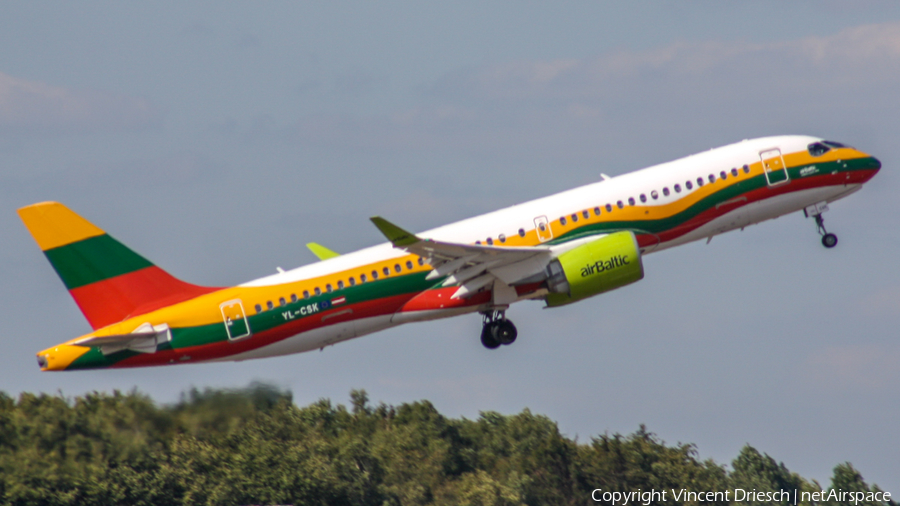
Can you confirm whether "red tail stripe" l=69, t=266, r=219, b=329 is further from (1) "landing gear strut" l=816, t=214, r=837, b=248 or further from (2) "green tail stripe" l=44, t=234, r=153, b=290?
(1) "landing gear strut" l=816, t=214, r=837, b=248

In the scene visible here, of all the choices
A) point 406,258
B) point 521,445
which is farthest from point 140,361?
point 521,445

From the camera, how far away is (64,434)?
45438 millimetres

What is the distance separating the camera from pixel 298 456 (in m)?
58.2

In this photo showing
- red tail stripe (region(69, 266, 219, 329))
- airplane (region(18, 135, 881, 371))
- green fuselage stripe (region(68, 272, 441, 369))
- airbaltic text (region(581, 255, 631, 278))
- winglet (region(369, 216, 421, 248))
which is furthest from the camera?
red tail stripe (region(69, 266, 219, 329))

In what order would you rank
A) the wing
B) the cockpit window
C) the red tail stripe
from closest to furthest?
the wing < the red tail stripe < the cockpit window

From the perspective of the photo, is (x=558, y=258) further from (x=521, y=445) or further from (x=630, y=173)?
(x=521, y=445)

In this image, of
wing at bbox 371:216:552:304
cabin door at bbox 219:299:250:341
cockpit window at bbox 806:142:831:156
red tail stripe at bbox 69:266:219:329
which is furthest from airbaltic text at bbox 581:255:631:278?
red tail stripe at bbox 69:266:219:329

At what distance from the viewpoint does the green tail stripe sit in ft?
144

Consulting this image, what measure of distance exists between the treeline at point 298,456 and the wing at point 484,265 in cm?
853

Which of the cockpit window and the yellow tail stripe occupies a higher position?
the yellow tail stripe

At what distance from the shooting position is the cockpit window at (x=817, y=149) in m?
45.8

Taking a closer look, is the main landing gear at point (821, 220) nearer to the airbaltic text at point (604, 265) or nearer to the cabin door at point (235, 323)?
the airbaltic text at point (604, 265)

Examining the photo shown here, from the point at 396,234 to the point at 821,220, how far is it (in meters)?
17.7

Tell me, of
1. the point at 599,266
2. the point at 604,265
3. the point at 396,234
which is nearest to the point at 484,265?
the point at 599,266
